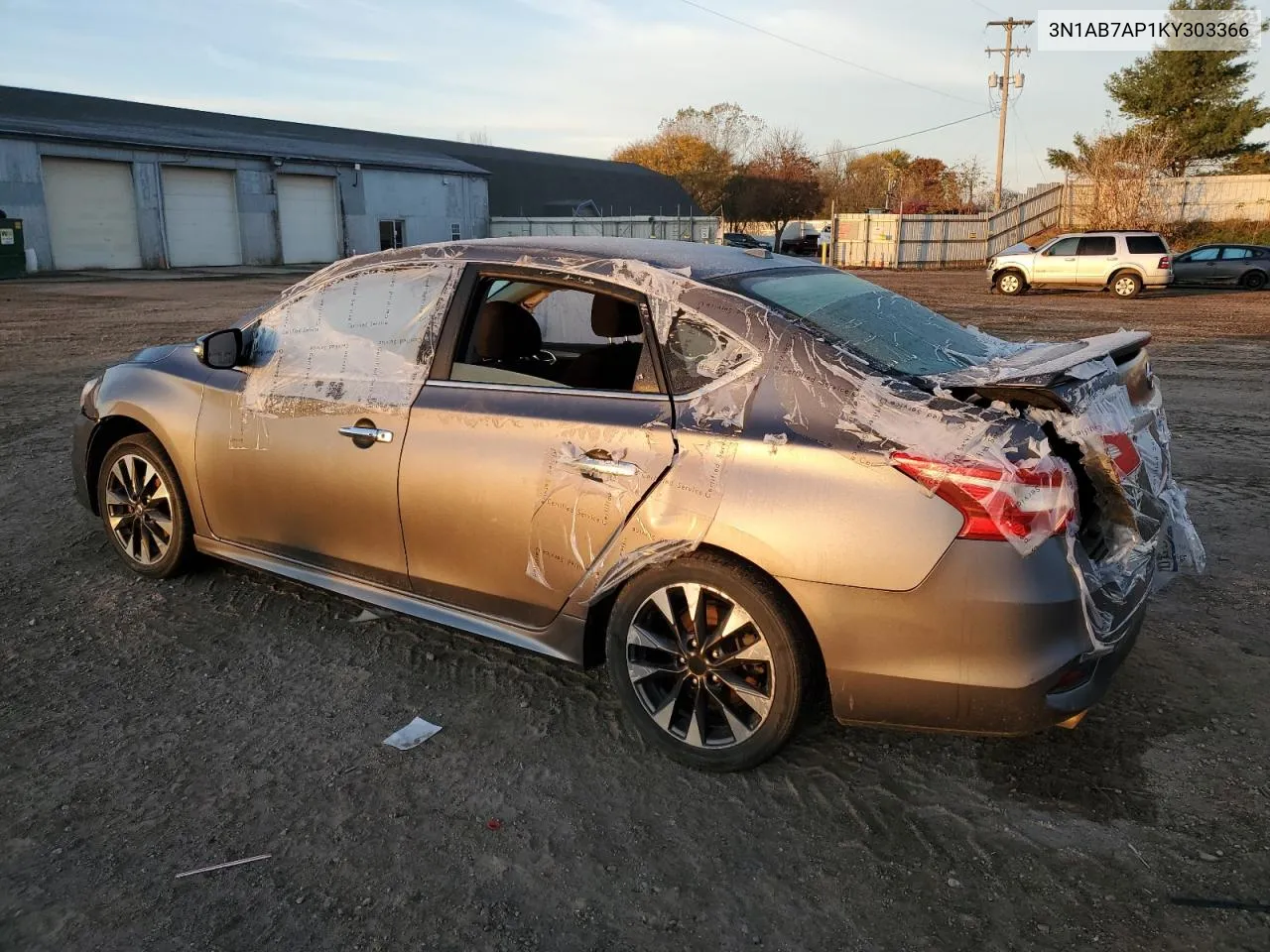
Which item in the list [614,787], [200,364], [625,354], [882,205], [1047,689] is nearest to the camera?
[1047,689]

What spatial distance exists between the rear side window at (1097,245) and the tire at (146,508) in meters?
25.4

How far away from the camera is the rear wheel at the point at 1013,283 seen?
2541 cm

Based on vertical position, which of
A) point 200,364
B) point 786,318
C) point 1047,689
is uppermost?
point 786,318

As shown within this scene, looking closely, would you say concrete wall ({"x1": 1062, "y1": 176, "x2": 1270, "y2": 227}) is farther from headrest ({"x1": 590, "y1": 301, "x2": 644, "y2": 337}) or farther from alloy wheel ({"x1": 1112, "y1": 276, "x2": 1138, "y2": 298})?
headrest ({"x1": 590, "y1": 301, "x2": 644, "y2": 337})

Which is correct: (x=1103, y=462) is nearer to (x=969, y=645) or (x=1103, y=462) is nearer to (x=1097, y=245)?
(x=969, y=645)

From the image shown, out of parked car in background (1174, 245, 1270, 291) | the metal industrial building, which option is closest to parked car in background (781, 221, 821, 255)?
the metal industrial building

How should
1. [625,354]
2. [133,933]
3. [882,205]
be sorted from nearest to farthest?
1. [133,933]
2. [625,354]
3. [882,205]

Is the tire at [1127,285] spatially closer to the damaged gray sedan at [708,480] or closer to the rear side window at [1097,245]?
the rear side window at [1097,245]

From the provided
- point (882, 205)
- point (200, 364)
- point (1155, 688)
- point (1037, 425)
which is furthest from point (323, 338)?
point (882, 205)

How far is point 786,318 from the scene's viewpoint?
9.71ft

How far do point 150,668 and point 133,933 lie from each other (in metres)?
1.54

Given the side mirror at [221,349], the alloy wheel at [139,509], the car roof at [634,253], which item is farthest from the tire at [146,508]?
the car roof at [634,253]

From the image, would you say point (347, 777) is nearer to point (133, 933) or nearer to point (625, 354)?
point (133, 933)

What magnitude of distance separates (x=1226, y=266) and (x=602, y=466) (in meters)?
29.3
